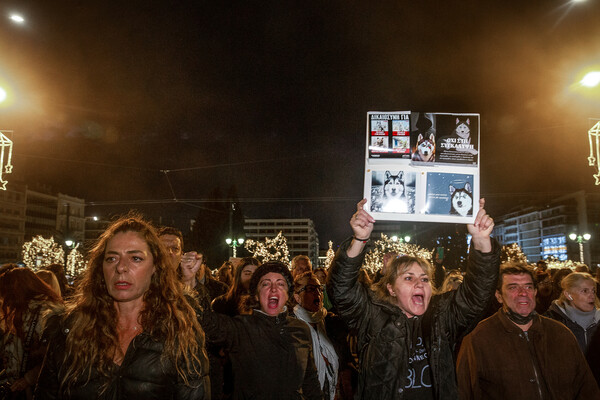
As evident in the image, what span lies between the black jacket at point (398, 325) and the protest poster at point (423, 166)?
46 centimetres

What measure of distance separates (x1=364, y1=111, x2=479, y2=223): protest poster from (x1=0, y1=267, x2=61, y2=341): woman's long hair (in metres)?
4.21

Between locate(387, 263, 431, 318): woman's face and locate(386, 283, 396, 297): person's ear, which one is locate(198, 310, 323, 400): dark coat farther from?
locate(387, 263, 431, 318): woman's face

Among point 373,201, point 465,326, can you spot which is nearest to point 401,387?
point 465,326

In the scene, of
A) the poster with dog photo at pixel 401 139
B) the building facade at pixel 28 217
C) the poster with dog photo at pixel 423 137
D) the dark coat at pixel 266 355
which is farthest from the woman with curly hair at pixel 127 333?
the building facade at pixel 28 217

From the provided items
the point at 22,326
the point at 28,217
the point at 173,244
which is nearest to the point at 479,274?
the point at 173,244

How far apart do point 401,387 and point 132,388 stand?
6.57ft

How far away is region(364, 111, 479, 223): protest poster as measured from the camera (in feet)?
11.1

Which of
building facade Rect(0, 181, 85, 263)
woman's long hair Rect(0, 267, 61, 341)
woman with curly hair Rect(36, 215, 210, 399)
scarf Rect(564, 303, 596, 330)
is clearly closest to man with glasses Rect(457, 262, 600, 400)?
scarf Rect(564, 303, 596, 330)

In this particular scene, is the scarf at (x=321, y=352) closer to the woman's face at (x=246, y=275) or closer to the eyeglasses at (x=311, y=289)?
the eyeglasses at (x=311, y=289)

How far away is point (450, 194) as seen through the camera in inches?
135

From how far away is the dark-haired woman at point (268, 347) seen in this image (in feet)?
12.5

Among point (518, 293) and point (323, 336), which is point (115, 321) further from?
point (518, 293)

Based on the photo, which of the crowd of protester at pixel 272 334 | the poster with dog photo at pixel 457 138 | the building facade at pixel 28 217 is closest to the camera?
the crowd of protester at pixel 272 334

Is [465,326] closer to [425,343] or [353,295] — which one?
[425,343]
